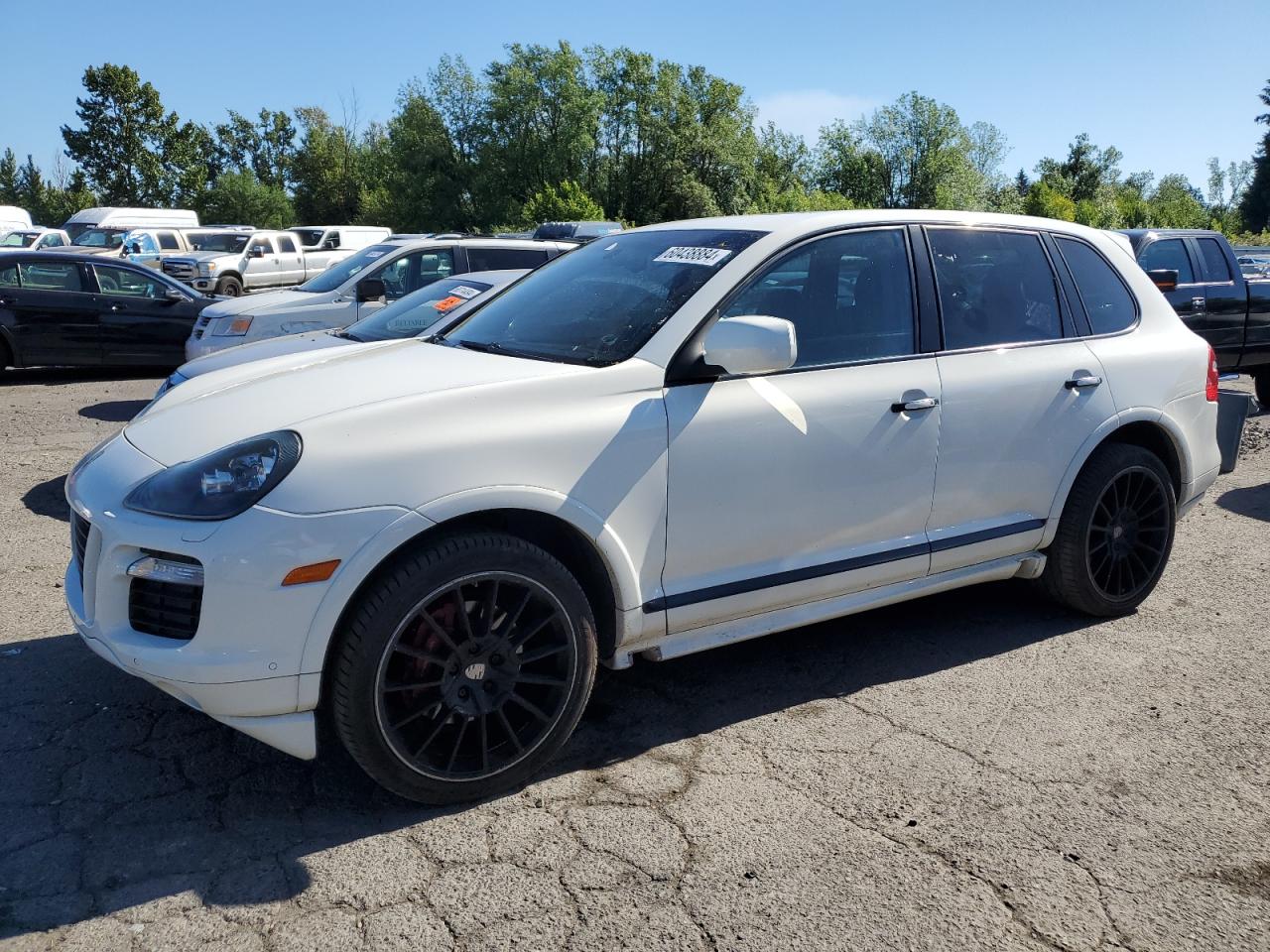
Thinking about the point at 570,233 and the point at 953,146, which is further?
the point at 953,146

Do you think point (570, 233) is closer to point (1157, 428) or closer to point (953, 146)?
point (1157, 428)

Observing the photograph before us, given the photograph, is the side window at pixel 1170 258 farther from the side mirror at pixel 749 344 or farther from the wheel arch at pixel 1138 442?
the side mirror at pixel 749 344

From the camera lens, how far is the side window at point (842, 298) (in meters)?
3.76

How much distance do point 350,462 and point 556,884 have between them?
4.17 ft

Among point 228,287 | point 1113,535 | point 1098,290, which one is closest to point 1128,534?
point 1113,535

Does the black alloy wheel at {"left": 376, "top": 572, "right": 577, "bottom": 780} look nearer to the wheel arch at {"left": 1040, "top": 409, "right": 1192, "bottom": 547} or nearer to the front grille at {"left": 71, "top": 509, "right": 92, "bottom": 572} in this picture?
the front grille at {"left": 71, "top": 509, "right": 92, "bottom": 572}

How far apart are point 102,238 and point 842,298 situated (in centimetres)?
3244

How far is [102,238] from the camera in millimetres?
31109

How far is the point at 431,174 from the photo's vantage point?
53969 mm

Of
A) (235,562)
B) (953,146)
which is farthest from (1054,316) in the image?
(953,146)

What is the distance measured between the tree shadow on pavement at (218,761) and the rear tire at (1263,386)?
854 centimetres

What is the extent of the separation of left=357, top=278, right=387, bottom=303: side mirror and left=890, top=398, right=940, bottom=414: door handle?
22.9 ft

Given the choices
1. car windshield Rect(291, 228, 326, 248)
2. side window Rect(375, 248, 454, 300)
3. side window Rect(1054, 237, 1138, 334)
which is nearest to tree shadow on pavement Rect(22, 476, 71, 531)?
side window Rect(375, 248, 454, 300)

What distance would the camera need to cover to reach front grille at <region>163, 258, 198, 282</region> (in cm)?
2580
